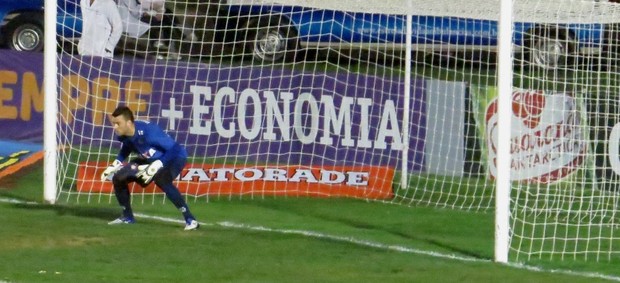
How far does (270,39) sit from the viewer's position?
1905cm

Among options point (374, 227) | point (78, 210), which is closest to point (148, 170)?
point (78, 210)

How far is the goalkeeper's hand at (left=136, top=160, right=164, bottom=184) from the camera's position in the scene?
1269 centimetres

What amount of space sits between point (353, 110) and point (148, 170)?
6203 millimetres

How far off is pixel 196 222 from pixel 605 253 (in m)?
3.91

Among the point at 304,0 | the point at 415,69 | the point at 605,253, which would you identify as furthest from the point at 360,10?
the point at 605,253

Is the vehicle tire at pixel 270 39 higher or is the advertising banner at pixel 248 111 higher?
the vehicle tire at pixel 270 39

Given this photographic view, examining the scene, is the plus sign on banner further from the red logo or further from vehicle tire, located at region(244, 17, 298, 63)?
the red logo

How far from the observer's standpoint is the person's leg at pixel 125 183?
1288 centimetres

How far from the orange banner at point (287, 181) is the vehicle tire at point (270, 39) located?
2.10 m

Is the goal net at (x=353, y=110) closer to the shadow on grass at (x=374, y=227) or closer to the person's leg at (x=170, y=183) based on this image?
the shadow on grass at (x=374, y=227)

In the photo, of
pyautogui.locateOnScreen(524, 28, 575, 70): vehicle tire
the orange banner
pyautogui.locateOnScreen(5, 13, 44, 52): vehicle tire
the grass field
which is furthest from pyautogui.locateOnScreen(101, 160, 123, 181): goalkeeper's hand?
pyautogui.locateOnScreen(5, 13, 44, 52): vehicle tire

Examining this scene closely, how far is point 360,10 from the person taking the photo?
16609mm

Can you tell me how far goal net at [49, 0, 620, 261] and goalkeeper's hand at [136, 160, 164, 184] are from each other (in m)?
2.70

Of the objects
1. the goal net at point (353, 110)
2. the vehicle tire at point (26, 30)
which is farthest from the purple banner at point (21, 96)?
the vehicle tire at point (26, 30)
